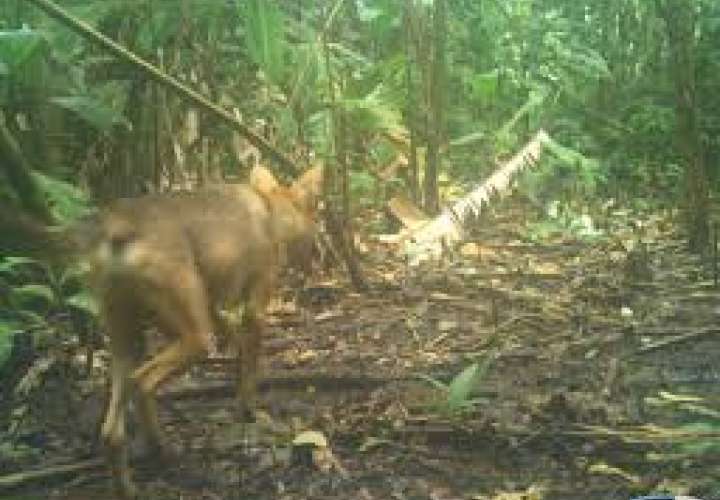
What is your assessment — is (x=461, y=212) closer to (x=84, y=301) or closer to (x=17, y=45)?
(x=84, y=301)

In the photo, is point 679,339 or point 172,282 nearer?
point 172,282

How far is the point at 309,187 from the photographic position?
624cm

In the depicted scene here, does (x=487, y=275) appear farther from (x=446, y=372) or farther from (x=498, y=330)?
(x=446, y=372)

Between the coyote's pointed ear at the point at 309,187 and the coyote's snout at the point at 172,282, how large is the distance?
525 mm

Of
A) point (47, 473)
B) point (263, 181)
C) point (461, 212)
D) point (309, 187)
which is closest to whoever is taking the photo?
point (47, 473)

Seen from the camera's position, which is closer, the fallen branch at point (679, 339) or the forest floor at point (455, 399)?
the forest floor at point (455, 399)

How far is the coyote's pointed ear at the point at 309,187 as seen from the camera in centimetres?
621

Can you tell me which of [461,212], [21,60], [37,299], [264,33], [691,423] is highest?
[264,33]

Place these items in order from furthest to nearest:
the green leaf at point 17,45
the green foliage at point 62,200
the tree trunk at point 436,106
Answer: the tree trunk at point 436,106
the green foliage at point 62,200
the green leaf at point 17,45

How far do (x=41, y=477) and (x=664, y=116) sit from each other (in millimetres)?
6531

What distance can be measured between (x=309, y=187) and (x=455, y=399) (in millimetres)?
1569

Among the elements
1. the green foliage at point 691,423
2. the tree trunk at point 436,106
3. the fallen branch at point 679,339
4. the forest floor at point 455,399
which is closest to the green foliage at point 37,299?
the forest floor at point 455,399

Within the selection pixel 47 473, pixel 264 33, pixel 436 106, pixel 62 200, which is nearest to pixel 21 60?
pixel 62 200

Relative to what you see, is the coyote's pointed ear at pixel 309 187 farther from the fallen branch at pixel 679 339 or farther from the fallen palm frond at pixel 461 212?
the fallen palm frond at pixel 461 212
